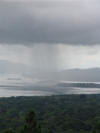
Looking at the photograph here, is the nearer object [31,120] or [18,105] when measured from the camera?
[31,120]

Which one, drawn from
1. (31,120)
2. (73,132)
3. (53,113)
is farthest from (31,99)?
(31,120)

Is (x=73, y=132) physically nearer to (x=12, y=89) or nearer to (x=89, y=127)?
(x=89, y=127)

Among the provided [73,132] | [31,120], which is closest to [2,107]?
[73,132]

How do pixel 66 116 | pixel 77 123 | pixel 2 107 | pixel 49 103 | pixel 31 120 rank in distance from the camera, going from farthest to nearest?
pixel 49 103
pixel 2 107
pixel 66 116
pixel 77 123
pixel 31 120

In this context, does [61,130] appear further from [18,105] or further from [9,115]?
[18,105]

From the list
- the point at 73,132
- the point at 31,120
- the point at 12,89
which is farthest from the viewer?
the point at 12,89

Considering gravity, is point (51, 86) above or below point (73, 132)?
above
